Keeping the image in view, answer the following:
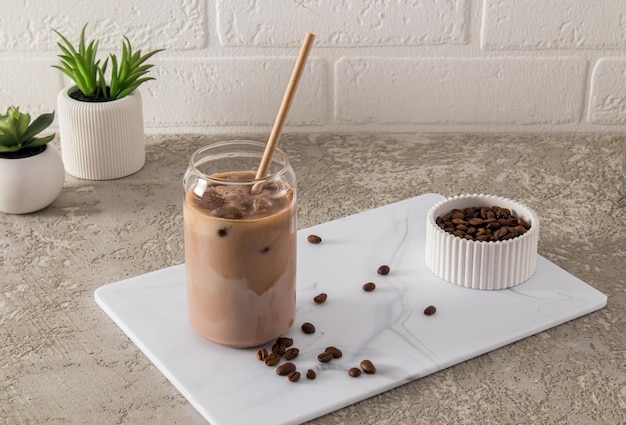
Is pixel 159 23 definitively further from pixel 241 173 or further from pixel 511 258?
pixel 511 258

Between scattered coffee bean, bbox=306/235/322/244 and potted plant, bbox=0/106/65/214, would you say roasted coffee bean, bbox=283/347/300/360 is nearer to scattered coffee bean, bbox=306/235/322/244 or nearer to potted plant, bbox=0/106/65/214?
scattered coffee bean, bbox=306/235/322/244

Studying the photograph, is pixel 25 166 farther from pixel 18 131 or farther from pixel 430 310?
pixel 430 310

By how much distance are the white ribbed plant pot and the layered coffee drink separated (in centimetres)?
43

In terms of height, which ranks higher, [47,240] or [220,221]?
[220,221]

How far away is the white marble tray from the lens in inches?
38.9

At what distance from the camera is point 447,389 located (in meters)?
1.01

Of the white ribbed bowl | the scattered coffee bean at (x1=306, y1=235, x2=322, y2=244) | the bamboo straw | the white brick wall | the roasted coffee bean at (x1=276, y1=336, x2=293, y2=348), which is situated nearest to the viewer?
the bamboo straw

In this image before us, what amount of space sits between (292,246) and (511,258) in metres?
0.29

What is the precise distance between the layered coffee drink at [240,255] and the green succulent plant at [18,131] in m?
0.39

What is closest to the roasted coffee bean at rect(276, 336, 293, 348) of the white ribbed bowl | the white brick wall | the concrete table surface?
the concrete table surface

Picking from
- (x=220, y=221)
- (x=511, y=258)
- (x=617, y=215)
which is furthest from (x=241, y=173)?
(x=617, y=215)

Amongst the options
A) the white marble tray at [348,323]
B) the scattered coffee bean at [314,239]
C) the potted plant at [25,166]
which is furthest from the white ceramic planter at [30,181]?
the scattered coffee bean at [314,239]

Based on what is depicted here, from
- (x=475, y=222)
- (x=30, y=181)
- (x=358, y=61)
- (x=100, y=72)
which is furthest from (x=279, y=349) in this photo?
(x=358, y=61)

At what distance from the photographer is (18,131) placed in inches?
52.6
